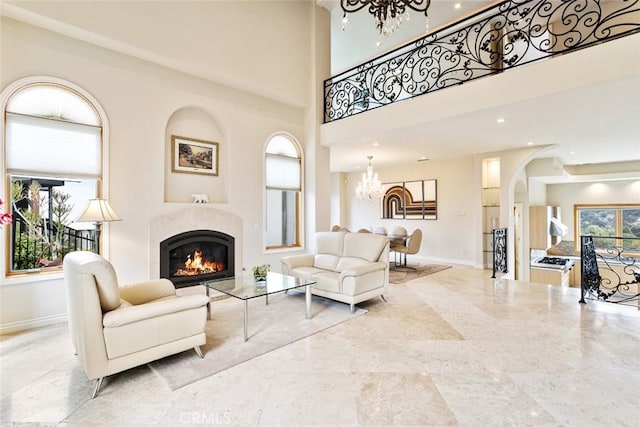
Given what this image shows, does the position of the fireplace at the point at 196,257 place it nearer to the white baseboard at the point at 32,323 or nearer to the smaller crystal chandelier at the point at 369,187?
the white baseboard at the point at 32,323

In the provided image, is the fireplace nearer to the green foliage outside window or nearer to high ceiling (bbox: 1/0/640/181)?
high ceiling (bbox: 1/0/640/181)

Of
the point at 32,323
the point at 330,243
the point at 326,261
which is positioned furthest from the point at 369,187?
the point at 32,323

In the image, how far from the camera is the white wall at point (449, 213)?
25.3 ft

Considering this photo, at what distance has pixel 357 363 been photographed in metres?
2.72

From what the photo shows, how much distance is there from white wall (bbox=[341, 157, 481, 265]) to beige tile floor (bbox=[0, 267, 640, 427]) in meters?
4.12

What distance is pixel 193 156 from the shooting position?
198 inches

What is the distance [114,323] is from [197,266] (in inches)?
107

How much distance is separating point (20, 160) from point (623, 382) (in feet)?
21.0

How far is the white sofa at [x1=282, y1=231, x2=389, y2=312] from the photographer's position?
13.5 feet

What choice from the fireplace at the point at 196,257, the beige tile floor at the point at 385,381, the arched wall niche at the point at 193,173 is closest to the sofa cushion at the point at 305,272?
the beige tile floor at the point at 385,381

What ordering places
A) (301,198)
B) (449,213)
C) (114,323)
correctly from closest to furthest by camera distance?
(114,323) < (301,198) < (449,213)

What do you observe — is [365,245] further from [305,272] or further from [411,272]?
[411,272]

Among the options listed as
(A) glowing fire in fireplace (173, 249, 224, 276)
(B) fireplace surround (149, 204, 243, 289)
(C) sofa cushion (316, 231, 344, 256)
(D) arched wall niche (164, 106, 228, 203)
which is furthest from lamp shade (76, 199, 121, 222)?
(C) sofa cushion (316, 231, 344, 256)

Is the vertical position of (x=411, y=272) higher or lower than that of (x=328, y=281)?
lower
